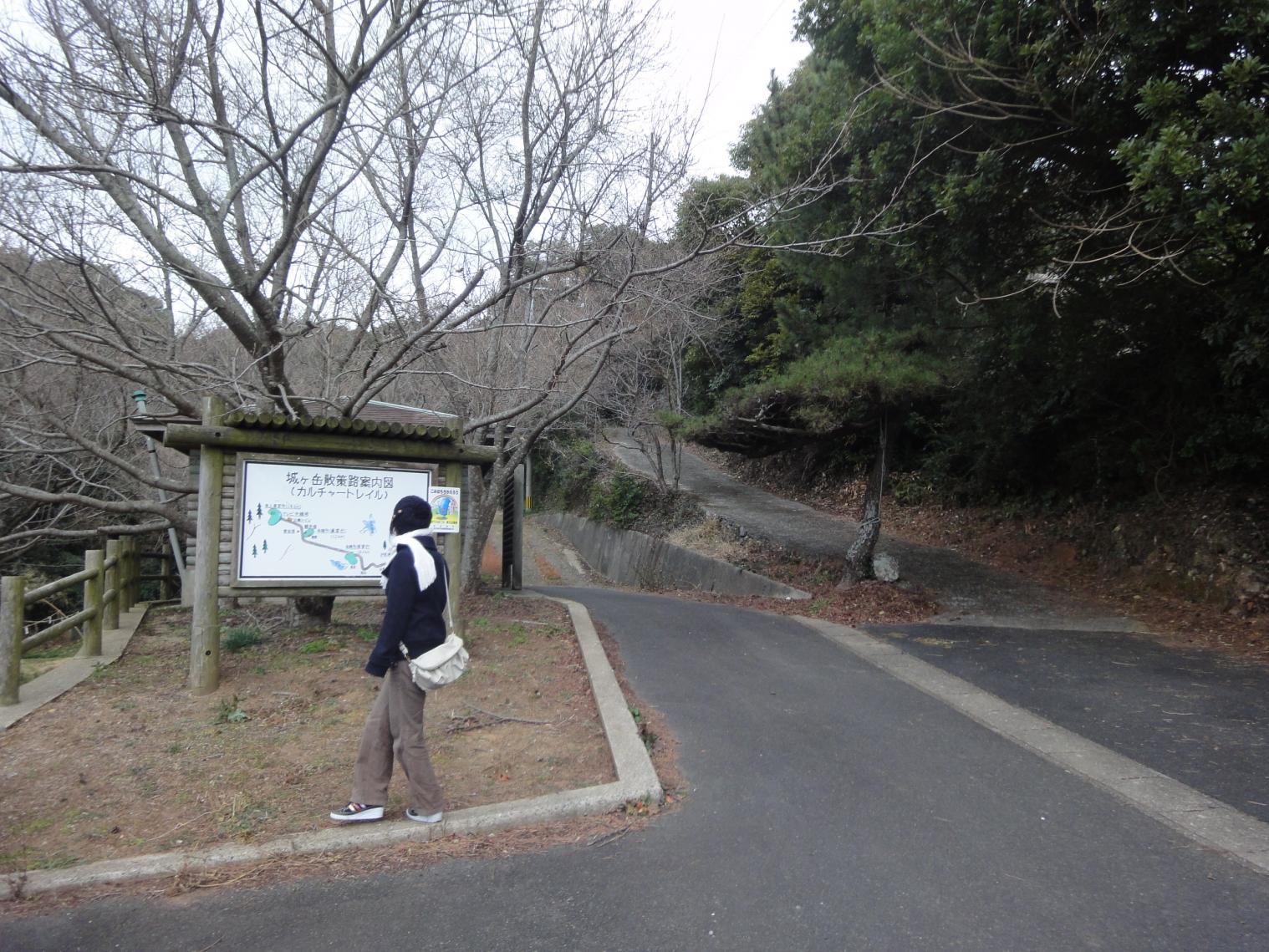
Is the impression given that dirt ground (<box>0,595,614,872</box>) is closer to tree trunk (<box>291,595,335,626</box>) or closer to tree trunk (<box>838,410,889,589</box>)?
tree trunk (<box>291,595,335,626</box>)

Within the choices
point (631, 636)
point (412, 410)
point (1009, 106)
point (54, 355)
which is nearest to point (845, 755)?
point (631, 636)

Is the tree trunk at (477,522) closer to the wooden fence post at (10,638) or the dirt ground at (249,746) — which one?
the dirt ground at (249,746)

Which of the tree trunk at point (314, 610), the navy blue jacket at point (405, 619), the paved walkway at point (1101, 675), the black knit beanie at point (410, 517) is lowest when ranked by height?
the paved walkway at point (1101, 675)

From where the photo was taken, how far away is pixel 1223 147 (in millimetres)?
7688

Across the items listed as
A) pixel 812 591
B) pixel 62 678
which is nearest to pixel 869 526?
pixel 812 591

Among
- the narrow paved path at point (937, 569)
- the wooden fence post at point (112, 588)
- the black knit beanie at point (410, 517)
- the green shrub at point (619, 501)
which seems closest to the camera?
the black knit beanie at point (410, 517)

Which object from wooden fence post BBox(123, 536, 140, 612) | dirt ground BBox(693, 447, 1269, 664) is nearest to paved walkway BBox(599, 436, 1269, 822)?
dirt ground BBox(693, 447, 1269, 664)

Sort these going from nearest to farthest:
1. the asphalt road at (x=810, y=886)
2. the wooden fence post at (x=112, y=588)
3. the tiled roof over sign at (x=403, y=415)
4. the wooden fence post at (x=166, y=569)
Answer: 1. the asphalt road at (x=810, y=886)
2. the wooden fence post at (x=112, y=588)
3. the tiled roof over sign at (x=403, y=415)
4. the wooden fence post at (x=166, y=569)

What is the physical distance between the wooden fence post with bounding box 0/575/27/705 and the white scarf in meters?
3.92

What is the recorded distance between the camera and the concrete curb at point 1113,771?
15.3 ft

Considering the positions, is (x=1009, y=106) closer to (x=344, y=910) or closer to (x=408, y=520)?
(x=408, y=520)

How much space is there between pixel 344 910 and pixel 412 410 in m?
11.8

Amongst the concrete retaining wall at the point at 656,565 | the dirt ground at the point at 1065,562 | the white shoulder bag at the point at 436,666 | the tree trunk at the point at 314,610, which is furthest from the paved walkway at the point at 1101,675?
the tree trunk at the point at 314,610

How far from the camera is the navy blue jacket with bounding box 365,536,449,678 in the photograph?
4539 millimetres
